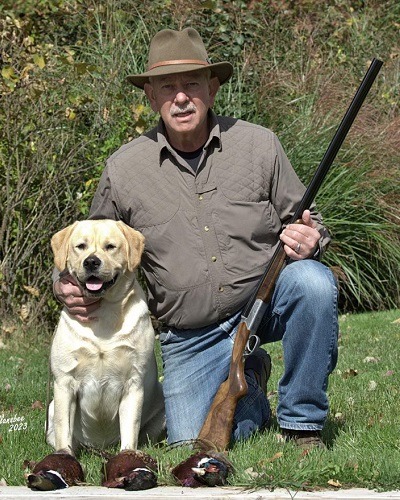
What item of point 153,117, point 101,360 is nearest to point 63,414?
point 101,360

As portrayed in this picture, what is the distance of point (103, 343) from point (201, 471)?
0.98 metres

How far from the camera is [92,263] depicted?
4387 mm

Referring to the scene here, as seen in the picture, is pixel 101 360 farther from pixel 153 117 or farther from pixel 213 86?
pixel 153 117

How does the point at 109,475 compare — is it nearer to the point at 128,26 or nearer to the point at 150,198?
the point at 150,198

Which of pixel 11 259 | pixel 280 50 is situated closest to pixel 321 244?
pixel 11 259

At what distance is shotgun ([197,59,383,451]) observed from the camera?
14.2ft

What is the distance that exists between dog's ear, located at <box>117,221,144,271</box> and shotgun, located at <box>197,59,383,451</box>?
1.85ft

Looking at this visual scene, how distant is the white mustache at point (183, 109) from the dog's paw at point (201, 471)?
1752 mm

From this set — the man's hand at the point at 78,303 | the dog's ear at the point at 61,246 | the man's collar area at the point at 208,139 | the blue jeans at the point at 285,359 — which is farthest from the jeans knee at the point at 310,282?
the dog's ear at the point at 61,246

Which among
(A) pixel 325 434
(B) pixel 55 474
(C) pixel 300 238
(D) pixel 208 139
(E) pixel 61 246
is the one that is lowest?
(A) pixel 325 434

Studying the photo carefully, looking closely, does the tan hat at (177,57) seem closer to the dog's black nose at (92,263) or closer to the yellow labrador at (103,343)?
the yellow labrador at (103,343)

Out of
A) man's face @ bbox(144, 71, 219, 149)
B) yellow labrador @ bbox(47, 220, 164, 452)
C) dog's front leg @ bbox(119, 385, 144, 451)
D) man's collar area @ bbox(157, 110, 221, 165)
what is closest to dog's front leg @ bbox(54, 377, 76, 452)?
yellow labrador @ bbox(47, 220, 164, 452)

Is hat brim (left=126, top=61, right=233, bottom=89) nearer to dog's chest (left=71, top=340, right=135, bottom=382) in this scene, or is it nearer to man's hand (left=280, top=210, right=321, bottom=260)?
man's hand (left=280, top=210, right=321, bottom=260)

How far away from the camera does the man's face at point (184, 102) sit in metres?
4.73
